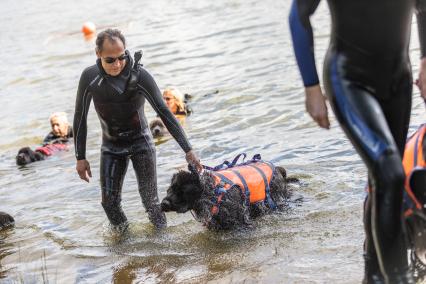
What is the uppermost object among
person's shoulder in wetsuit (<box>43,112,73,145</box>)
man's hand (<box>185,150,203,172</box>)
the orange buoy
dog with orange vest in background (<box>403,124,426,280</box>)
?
dog with orange vest in background (<box>403,124,426,280</box>)

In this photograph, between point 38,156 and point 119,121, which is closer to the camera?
point 119,121

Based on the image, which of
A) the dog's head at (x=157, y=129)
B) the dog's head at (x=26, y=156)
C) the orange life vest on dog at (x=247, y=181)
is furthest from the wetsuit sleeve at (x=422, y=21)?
the dog's head at (x=26, y=156)

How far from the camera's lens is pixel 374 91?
3064mm

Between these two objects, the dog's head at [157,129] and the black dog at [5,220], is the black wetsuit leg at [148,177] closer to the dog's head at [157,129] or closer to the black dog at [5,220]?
the black dog at [5,220]

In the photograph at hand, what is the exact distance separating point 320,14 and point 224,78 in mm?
7271

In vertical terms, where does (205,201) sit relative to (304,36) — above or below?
below

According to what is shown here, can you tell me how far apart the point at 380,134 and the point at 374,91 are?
0.26 m

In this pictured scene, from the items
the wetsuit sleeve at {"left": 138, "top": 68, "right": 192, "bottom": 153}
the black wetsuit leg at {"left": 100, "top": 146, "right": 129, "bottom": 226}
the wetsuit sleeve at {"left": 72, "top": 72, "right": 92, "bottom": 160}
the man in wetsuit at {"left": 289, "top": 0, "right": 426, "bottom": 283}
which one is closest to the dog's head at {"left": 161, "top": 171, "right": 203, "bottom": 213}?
the wetsuit sleeve at {"left": 138, "top": 68, "right": 192, "bottom": 153}

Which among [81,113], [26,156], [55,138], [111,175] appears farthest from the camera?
[55,138]

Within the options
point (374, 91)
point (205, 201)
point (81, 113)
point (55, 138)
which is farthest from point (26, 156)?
point (374, 91)

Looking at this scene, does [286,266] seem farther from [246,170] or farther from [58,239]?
[58,239]

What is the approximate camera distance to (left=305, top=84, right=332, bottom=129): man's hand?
124 inches

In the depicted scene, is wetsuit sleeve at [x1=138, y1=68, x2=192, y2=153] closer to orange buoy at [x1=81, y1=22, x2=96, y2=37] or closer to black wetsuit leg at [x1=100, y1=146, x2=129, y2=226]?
black wetsuit leg at [x1=100, y1=146, x2=129, y2=226]

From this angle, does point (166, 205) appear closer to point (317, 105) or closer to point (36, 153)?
point (317, 105)
